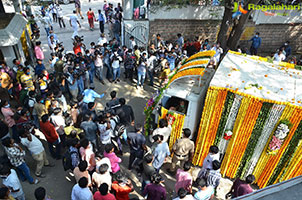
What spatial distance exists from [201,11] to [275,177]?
31.3 feet

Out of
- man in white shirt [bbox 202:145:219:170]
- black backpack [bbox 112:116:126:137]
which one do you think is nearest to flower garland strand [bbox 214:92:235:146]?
man in white shirt [bbox 202:145:219:170]

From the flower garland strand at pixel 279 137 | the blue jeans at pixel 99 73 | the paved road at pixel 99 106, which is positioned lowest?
the paved road at pixel 99 106

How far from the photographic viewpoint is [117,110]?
682cm

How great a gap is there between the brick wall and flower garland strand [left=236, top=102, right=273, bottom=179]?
8.77 meters

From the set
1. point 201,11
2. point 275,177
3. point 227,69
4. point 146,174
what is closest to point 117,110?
point 146,174

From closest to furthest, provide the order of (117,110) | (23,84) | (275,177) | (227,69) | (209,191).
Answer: (209,191) → (275,177) → (227,69) → (117,110) → (23,84)

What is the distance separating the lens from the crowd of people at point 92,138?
4801 mm

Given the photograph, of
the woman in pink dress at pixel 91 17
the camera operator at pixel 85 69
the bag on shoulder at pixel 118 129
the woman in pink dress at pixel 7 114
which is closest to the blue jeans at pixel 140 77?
the camera operator at pixel 85 69

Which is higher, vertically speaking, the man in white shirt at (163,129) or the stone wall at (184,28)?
the stone wall at (184,28)

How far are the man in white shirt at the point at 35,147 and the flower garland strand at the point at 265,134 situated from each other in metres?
5.27

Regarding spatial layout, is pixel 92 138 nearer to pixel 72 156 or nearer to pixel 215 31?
pixel 72 156

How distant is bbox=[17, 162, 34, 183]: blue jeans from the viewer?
18.2 feet

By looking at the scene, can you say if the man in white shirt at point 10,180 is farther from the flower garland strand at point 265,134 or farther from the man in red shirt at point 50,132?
the flower garland strand at point 265,134

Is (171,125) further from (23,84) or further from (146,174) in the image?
(23,84)
